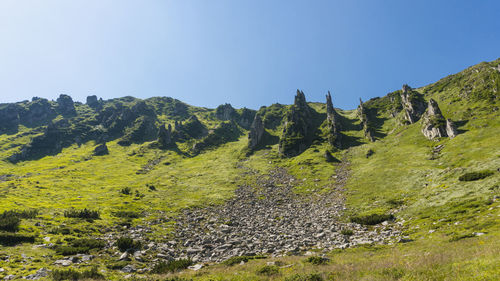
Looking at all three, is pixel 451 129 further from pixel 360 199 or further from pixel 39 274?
pixel 39 274

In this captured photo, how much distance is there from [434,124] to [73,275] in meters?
105

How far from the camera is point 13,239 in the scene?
2205 cm

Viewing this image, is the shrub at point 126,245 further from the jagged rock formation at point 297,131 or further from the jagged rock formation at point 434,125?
the jagged rock formation at point 297,131

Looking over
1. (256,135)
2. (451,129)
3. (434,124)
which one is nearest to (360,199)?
(451,129)

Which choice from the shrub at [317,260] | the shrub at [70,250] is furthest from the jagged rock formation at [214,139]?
the shrub at [317,260]

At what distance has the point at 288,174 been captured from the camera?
8431 cm

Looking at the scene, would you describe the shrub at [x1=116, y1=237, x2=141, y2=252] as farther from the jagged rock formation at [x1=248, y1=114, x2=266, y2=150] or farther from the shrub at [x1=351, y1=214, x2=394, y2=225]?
the jagged rock formation at [x1=248, y1=114, x2=266, y2=150]

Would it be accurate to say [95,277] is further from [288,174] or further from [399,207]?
[288,174]

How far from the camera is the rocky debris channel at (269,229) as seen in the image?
24750 millimetres

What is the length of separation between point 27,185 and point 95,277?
83.7m

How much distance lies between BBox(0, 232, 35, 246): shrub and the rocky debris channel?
1392 cm

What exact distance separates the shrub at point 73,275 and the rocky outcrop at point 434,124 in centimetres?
9909

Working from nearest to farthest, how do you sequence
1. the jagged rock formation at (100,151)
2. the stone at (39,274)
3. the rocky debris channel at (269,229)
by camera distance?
1. the stone at (39,274)
2. the rocky debris channel at (269,229)
3. the jagged rock formation at (100,151)

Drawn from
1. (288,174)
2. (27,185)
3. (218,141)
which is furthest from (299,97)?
(27,185)
